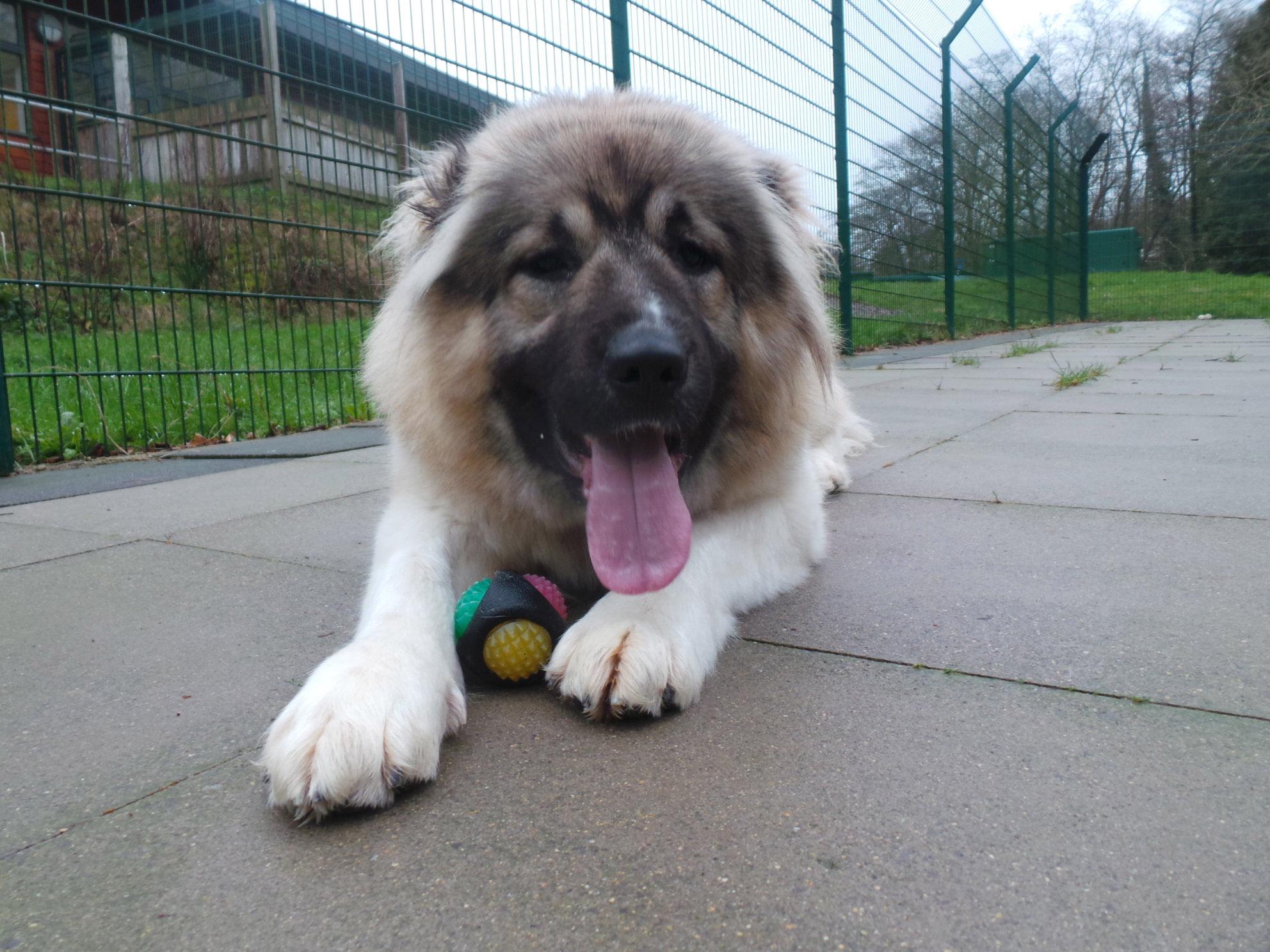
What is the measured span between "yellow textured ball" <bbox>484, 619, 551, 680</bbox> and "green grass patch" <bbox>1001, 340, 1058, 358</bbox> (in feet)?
30.2

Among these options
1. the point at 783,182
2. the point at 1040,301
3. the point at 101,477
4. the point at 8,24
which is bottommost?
the point at 101,477

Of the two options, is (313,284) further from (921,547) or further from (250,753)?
(250,753)

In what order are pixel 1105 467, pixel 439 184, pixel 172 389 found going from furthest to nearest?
1. pixel 172 389
2. pixel 1105 467
3. pixel 439 184

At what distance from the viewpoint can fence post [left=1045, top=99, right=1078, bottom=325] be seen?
53.2 ft

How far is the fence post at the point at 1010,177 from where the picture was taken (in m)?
14.1

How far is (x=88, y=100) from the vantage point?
4453mm

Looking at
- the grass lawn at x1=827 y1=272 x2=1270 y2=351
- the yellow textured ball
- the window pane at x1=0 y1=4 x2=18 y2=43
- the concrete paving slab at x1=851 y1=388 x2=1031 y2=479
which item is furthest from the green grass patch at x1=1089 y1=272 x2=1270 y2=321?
the yellow textured ball

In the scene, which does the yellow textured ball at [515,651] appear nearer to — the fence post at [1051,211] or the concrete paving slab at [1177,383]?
the concrete paving slab at [1177,383]

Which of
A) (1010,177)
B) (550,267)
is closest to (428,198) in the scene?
(550,267)

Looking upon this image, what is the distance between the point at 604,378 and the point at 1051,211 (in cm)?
1677

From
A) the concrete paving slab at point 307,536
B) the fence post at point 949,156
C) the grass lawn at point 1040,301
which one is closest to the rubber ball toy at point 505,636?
the concrete paving slab at point 307,536

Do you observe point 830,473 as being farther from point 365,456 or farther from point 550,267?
point 365,456

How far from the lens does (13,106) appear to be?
A: 4.39m

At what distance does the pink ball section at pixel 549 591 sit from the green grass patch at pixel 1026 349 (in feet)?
29.2
